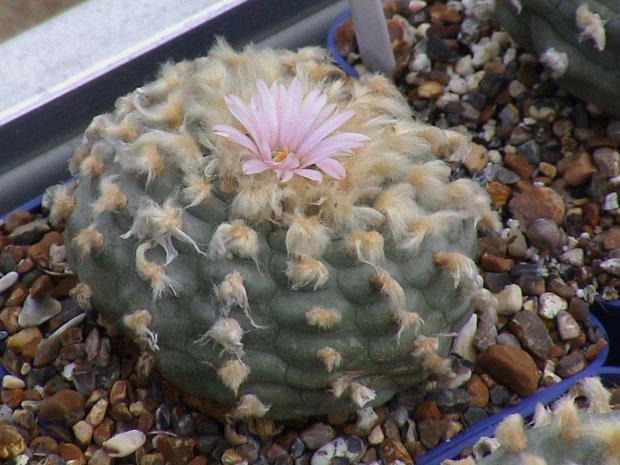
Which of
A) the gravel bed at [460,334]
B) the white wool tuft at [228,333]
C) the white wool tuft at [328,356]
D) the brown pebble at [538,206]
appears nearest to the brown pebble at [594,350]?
the gravel bed at [460,334]

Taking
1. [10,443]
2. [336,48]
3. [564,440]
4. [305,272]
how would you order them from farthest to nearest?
[336,48] → [10,443] → [305,272] → [564,440]

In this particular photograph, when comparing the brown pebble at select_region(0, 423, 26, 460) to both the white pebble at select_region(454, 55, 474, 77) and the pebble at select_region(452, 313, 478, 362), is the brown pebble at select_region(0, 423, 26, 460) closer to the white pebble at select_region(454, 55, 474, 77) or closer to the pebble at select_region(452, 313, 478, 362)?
the pebble at select_region(452, 313, 478, 362)

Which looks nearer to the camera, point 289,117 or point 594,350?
point 289,117

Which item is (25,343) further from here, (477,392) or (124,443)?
(477,392)

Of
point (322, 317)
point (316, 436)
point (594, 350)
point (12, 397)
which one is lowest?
point (594, 350)

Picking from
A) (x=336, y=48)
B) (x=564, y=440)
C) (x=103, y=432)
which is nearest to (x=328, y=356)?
(x=564, y=440)

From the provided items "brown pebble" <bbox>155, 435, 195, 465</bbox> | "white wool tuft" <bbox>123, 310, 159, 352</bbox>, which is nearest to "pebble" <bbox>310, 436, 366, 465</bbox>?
"brown pebble" <bbox>155, 435, 195, 465</bbox>
